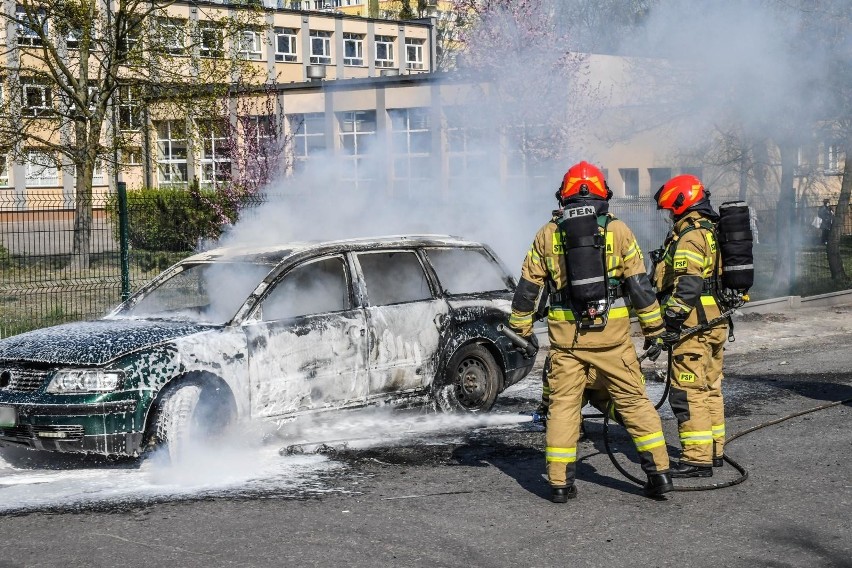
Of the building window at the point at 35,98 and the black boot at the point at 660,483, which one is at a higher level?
the building window at the point at 35,98

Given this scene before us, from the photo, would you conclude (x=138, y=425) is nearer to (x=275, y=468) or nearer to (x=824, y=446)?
(x=275, y=468)

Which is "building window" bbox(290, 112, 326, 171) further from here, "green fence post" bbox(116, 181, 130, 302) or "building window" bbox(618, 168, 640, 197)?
"building window" bbox(618, 168, 640, 197)

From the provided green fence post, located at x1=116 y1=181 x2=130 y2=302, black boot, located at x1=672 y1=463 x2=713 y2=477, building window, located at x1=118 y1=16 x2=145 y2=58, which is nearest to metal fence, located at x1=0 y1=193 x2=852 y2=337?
green fence post, located at x1=116 y1=181 x2=130 y2=302

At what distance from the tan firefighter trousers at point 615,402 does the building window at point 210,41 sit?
16.6m

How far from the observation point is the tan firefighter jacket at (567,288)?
6.07m

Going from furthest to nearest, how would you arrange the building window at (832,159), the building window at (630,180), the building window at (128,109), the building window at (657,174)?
1. the building window at (657,174)
2. the building window at (128,109)
3. the building window at (630,180)
4. the building window at (832,159)

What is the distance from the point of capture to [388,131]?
51.8 ft

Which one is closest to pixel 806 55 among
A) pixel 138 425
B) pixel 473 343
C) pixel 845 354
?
pixel 845 354

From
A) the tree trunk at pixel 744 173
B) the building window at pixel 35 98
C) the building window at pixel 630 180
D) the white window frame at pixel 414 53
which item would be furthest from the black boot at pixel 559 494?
the white window frame at pixel 414 53

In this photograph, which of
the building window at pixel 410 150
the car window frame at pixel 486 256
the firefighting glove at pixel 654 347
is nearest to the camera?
the firefighting glove at pixel 654 347

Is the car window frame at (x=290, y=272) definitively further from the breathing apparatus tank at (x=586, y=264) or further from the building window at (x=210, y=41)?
the building window at (x=210, y=41)

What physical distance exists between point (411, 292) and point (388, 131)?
25.1 ft

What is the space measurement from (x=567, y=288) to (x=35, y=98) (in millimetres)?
20051

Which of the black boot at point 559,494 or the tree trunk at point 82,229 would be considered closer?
the black boot at point 559,494
